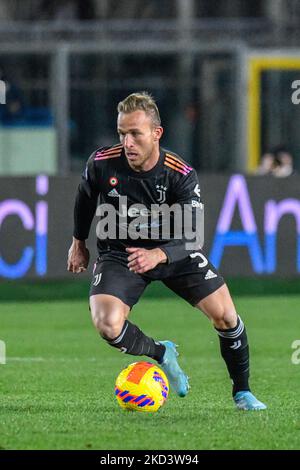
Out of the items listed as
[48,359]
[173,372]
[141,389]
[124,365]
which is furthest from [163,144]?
[141,389]

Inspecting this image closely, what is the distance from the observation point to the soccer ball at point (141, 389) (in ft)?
27.1

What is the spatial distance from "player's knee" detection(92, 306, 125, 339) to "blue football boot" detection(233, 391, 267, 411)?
0.91 m

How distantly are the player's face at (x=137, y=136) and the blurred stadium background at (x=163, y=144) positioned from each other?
1.58 metres

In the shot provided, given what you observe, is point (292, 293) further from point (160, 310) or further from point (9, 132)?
point (9, 132)

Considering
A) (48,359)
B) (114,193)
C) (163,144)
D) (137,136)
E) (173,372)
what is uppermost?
(137,136)

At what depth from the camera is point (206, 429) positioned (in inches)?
301

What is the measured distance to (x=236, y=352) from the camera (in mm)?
8469

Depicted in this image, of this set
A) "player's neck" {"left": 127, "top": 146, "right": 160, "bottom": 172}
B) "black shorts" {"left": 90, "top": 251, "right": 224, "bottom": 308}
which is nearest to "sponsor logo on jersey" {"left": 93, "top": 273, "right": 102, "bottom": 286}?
"black shorts" {"left": 90, "top": 251, "right": 224, "bottom": 308}

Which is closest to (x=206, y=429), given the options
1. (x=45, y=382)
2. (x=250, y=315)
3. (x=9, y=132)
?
(x=45, y=382)

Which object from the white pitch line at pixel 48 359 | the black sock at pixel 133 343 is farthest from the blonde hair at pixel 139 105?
the white pitch line at pixel 48 359

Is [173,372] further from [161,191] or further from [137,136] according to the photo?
[137,136]

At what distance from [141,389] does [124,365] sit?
2.97 m

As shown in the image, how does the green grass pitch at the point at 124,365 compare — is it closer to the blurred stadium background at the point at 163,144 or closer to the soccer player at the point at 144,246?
the blurred stadium background at the point at 163,144

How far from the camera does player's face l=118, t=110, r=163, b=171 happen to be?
819 centimetres
